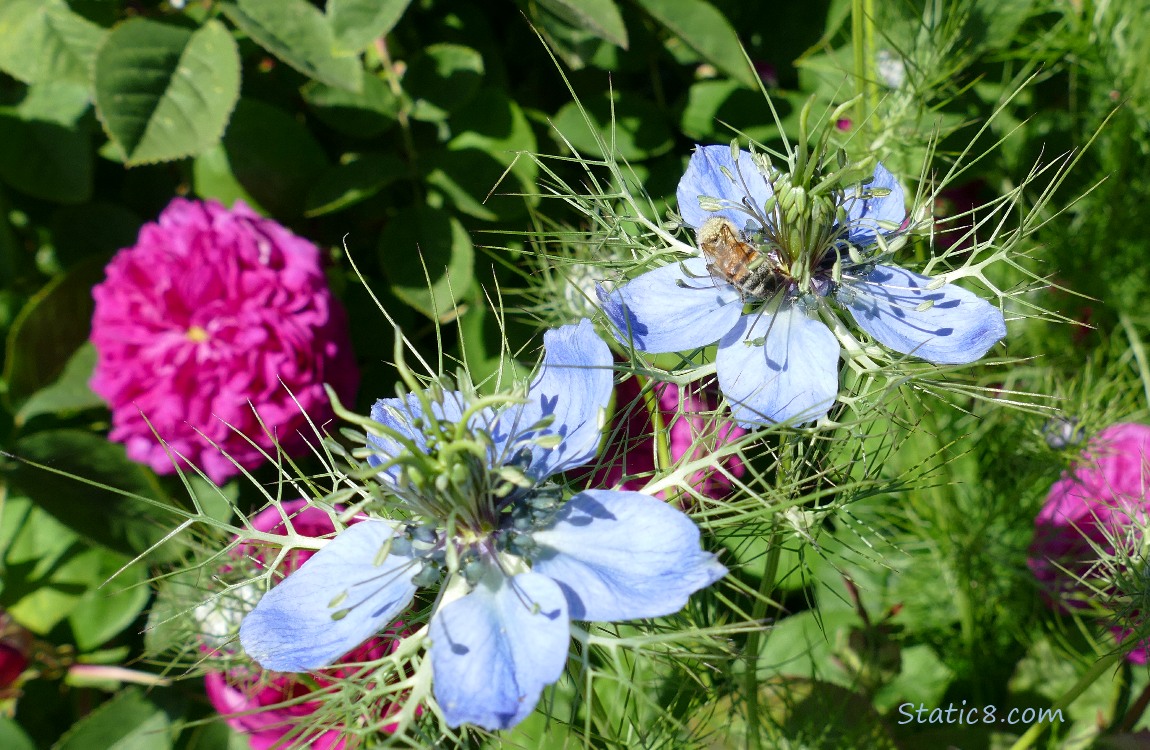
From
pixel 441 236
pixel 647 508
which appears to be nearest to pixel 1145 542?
pixel 647 508

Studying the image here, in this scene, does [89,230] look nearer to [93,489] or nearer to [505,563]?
[93,489]

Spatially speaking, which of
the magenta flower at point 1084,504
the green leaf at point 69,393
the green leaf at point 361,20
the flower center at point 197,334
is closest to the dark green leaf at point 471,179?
the green leaf at point 361,20

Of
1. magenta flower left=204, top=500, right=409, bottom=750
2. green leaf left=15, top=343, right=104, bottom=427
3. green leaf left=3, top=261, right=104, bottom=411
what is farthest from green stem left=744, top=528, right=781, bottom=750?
green leaf left=3, top=261, right=104, bottom=411

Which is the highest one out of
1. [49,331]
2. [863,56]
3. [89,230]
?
[863,56]

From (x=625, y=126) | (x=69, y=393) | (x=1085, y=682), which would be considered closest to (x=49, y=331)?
(x=69, y=393)

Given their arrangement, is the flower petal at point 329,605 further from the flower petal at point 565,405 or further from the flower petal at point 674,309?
the flower petal at point 674,309

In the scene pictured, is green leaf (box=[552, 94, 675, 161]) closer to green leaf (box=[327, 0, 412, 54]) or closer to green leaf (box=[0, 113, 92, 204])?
green leaf (box=[327, 0, 412, 54])
